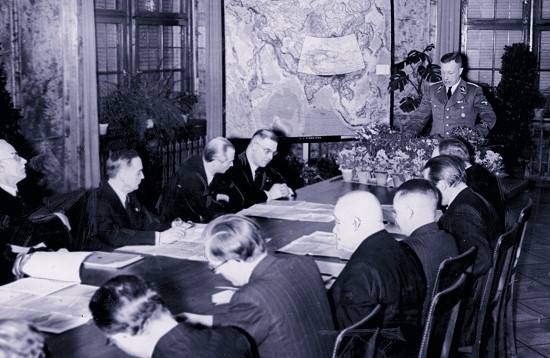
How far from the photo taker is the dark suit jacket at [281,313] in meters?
2.38

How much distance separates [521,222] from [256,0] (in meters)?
5.76

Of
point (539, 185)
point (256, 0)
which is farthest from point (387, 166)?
point (539, 185)

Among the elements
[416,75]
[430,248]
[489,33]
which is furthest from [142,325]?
[489,33]

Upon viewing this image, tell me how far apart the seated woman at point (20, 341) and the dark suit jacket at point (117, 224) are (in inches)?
87.7

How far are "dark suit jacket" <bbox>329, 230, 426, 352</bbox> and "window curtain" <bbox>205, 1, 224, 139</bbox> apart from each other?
233 inches

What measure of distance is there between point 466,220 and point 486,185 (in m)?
1.17

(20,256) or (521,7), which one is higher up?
(521,7)

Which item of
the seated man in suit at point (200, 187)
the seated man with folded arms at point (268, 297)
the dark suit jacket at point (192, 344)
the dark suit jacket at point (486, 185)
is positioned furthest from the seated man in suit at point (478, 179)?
the dark suit jacket at point (192, 344)

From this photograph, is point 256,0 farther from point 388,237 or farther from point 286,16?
point 388,237

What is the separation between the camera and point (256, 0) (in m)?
8.77

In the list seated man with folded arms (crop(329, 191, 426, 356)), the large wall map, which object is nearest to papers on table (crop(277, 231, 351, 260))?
seated man with folded arms (crop(329, 191, 426, 356))

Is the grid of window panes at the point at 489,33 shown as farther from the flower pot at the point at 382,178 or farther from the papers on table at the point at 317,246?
the papers on table at the point at 317,246

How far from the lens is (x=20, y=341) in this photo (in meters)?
1.64

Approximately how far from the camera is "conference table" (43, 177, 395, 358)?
2.42 meters
